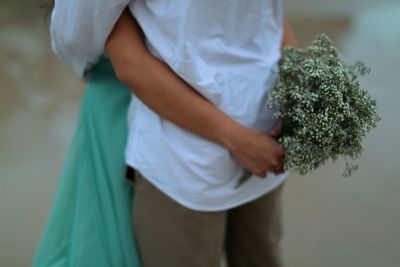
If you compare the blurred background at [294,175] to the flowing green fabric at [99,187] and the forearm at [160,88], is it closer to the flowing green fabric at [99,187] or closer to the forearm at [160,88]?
the flowing green fabric at [99,187]

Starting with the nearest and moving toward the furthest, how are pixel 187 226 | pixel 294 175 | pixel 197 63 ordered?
pixel 197 63 → pixel 187 226 → pixel 294 175

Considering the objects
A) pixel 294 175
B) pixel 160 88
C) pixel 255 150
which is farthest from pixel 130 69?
pixel 294 175

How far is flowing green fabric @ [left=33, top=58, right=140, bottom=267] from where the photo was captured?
0.83 metres

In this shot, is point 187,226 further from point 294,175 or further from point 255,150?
point 294,175

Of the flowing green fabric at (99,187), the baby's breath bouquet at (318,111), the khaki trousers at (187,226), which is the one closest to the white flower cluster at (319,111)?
the baby's breath bouquet at (318,111)

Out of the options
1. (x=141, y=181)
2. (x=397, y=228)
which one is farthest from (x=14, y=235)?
(x=397, y=228)

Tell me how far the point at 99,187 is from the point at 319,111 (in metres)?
0.41

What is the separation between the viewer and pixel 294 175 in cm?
179

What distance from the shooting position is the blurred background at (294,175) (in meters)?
1.53

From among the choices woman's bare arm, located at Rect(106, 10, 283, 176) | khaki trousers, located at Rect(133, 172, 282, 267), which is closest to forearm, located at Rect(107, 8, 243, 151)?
woman's bare arm, located at Rect(106, 10, 283, 176)

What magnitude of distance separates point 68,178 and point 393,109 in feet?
5.69

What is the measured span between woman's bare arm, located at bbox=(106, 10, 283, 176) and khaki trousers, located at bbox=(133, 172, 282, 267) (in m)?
0.13

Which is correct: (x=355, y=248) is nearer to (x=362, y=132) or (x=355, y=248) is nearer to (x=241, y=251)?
(x=241, y=251)

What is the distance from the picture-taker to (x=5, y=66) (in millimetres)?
2361
